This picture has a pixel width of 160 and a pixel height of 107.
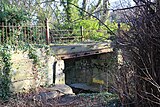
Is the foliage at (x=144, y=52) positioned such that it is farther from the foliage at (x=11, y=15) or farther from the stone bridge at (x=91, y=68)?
the stone bridge at (x=91, y=68)

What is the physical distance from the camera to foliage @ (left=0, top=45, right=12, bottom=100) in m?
7.89

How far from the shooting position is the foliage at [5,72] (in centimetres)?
789

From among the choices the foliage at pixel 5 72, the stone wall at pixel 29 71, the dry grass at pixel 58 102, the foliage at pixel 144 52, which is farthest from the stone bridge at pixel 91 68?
the foliage at pixel 144 52

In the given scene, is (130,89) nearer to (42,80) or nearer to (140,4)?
(140,4)

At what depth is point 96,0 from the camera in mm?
18141

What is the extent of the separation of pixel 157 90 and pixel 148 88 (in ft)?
0.49

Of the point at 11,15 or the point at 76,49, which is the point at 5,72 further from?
the point at 76,49

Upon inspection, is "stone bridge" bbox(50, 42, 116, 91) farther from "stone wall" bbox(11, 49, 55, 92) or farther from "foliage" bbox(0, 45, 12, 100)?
"foliage" bbox(0, 45, 12, 100)

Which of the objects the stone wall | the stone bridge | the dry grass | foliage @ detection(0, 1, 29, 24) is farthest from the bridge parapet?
the dry grass

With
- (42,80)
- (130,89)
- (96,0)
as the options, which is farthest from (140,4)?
(96,0)

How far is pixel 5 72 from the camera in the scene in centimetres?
801

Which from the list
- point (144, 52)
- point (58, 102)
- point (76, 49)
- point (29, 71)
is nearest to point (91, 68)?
point (76, 49)

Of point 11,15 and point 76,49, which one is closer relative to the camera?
point 11,15

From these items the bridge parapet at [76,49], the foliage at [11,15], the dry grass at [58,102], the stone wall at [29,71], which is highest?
the foliage at [11,15]
